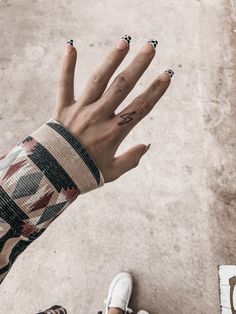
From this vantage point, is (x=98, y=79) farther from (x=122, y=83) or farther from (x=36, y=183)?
(x=36, y=183)

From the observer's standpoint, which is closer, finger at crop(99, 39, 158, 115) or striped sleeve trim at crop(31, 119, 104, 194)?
striped sleeve trim at crop(31, 119, 104, 194)

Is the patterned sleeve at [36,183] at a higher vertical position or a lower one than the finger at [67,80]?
lower

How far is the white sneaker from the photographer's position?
181 cm

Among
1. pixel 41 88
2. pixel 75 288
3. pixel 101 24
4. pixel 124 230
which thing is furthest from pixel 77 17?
pixel 75 288

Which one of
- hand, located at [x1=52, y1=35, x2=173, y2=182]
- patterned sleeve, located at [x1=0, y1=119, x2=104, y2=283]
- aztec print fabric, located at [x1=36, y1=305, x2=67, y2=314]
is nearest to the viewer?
patterned sleeve, located at [x1=0, y1=119, x2=104, y2=283]

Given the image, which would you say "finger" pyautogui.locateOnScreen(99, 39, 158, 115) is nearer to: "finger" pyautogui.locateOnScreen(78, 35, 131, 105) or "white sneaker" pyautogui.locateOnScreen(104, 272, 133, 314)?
"finger" pyautogui.locateOnScreen(78, 35, 131, 105)

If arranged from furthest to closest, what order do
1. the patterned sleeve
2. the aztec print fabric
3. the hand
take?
the aztec print fabric, the hand, the patterned sleeve

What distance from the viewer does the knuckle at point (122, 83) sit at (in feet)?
3.36

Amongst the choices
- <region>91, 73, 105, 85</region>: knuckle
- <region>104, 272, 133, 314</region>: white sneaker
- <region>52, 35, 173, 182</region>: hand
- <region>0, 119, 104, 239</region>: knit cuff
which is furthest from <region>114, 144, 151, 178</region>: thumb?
<region>104, 272, 133, 314</region>: white sneaker

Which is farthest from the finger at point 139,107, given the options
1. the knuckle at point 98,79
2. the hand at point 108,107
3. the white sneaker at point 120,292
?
the white sneaker at point 120,292

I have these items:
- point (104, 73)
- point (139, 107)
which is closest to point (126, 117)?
point (139, 107)

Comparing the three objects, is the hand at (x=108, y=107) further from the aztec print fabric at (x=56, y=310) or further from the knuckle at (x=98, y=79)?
the aztec print fabric at (x=56, y=310)

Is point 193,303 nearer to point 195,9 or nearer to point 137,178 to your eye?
point 137,178

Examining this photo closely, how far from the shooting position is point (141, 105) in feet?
3.43
